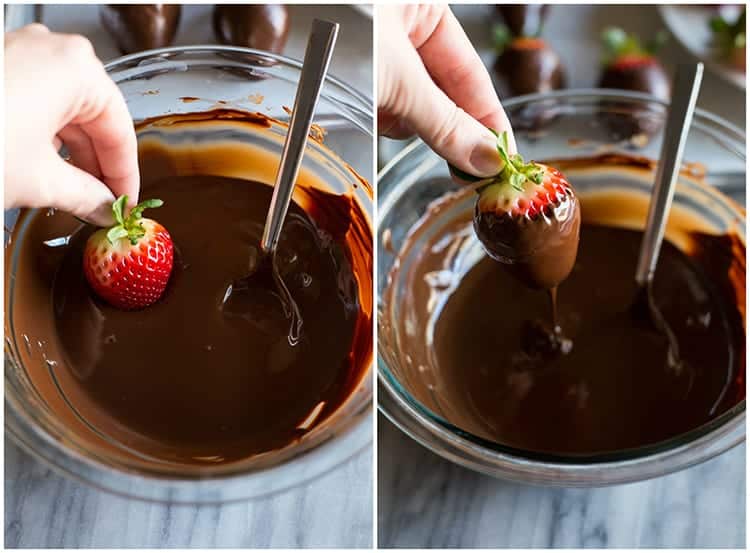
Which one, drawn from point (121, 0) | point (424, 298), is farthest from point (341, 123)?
point (121, 0)

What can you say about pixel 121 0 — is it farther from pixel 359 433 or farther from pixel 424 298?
pixel 359 433

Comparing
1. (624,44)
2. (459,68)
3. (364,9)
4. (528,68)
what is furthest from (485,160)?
(624,44)

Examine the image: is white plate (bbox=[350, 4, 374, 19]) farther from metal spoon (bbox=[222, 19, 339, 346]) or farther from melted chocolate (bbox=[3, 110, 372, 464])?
melted chocolate (bbox=[3, 110, 372, 464])

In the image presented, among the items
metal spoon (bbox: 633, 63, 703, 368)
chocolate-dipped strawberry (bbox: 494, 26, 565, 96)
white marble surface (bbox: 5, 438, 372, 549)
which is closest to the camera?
white marble surface (bbox: 5, 438, 372, 549)

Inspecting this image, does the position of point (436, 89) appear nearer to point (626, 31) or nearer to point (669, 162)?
point (669, 162)

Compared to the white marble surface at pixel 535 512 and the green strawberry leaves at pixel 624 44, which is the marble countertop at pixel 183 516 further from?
the green strawberry leaves at pixel 624 44

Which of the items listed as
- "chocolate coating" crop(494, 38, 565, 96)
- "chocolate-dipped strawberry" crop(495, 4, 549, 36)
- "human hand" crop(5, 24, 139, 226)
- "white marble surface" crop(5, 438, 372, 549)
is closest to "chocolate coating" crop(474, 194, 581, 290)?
"white marble surface" crop(5, 438, 372, 549)
